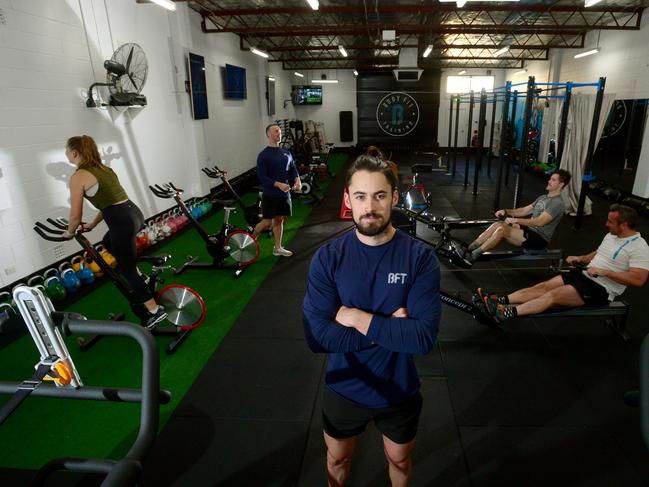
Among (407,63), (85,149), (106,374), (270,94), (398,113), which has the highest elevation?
(407,63)

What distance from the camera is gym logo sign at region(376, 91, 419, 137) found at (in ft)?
57.1

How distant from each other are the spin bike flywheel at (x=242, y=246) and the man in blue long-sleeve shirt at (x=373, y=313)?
11.7 feet

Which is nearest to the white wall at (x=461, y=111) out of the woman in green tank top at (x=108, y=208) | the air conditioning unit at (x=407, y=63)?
the air conditioning unit at (x=407, y=63)

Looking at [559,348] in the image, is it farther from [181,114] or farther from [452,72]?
[452,72]

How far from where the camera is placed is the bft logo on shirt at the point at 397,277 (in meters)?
1.47

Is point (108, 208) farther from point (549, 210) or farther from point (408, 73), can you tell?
point (408, 73)

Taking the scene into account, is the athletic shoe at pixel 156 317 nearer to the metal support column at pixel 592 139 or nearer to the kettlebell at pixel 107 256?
the kettlebell at pixel 107 256

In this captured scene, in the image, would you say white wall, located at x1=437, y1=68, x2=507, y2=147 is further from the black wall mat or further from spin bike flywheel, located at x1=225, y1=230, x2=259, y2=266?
spin bike flywheel, located at x1=225, y1=230, x2=259, y2=266

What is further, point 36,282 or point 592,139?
point 592,139

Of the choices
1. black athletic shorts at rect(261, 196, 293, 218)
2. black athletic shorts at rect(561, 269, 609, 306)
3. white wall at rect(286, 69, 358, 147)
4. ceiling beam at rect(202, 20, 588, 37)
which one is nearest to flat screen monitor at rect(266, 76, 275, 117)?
ceiling beam at rect(202, 20, 588, 37)

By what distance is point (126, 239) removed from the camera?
138 inches

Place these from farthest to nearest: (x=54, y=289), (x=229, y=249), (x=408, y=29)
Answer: (x=408, y=29) < (x=229, y=249) < (x=54, y=289)

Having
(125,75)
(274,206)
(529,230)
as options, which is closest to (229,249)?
(274,206)

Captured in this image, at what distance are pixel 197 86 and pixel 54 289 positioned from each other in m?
4.91
